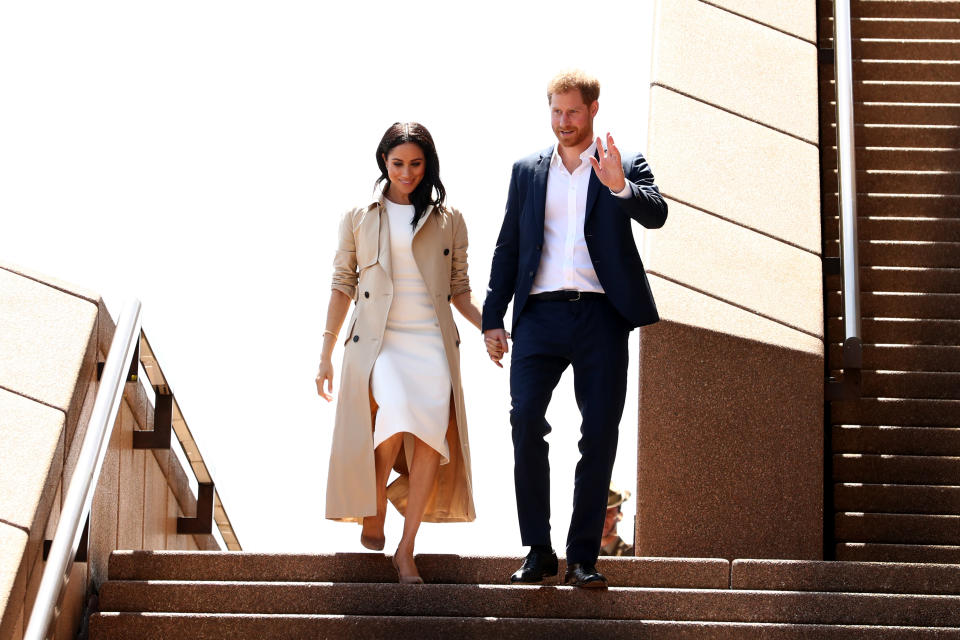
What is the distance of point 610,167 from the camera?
5.21m

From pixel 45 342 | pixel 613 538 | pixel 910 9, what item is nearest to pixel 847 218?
pixel 613 538

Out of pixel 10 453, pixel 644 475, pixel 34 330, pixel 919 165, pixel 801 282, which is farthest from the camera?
pixel 919 165

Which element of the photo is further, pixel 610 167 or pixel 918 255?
pixel 918 255

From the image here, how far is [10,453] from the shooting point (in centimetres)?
515

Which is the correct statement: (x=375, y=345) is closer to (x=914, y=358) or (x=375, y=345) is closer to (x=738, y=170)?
(x=738, y=170)

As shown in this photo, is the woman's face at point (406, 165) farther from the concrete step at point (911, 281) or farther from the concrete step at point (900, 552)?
the concrete step at point (911, 281)

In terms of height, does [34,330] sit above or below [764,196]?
below

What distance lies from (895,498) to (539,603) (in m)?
2.52

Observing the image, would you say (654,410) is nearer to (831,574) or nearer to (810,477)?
(810,477)

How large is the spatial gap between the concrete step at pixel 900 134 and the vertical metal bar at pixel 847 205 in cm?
129

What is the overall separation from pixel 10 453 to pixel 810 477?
135 inches

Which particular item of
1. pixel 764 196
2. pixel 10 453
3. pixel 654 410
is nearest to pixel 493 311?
pixel 654 410

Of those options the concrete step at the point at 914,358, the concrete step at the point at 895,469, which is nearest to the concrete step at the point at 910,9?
the concrete step at the point at 914,358

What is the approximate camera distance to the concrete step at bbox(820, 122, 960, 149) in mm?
9555
